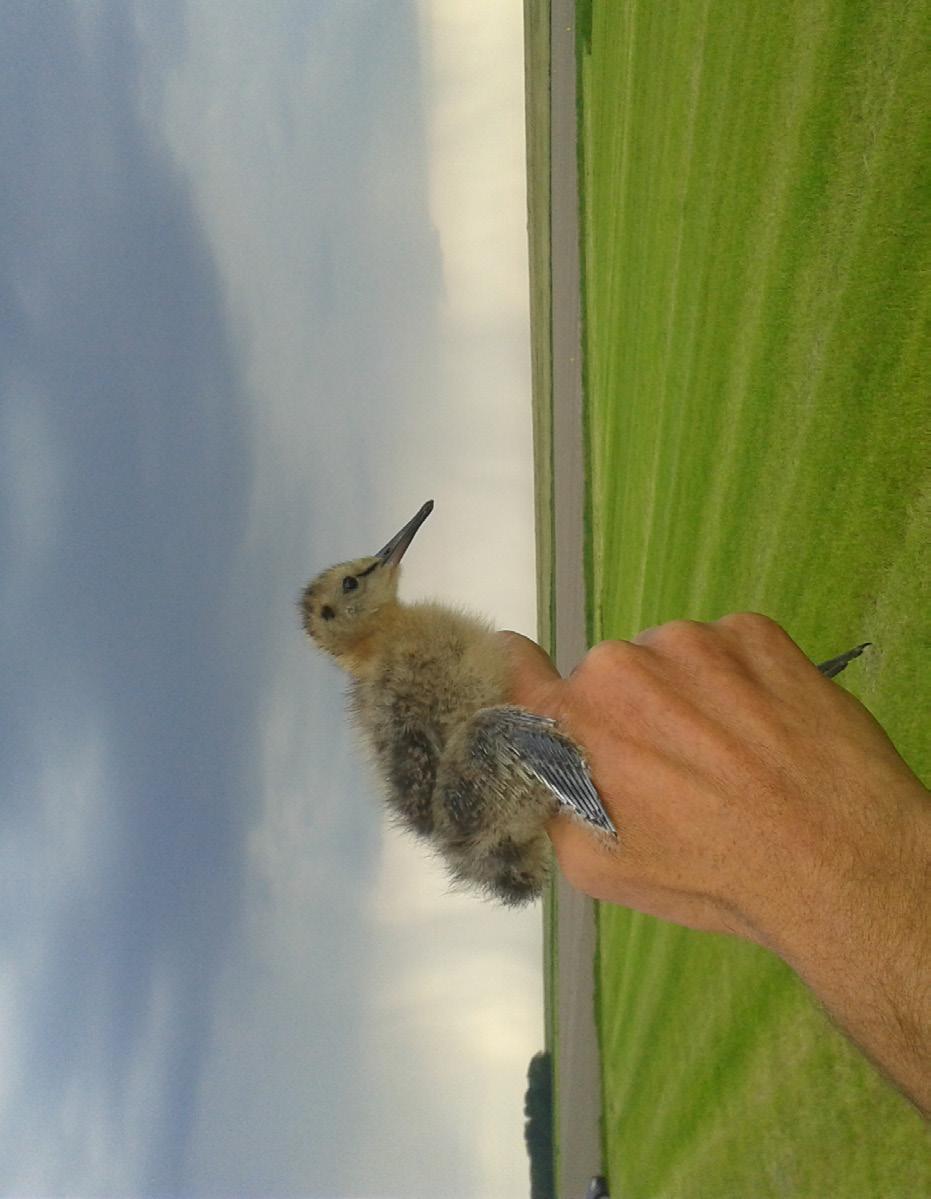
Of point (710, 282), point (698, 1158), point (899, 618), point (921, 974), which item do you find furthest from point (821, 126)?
point (698, 1158)

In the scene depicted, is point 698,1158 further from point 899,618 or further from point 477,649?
point 477,649

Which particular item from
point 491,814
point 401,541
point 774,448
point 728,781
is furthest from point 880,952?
point 774,448

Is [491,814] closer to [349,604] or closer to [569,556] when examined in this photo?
[349,604]

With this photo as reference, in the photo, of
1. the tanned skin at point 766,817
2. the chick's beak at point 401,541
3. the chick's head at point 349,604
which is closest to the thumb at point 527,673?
the tanned skin at point 766,817

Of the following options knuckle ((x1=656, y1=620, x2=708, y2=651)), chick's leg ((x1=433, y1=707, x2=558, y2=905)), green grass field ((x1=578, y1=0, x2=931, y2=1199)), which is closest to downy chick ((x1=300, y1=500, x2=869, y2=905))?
chick's leg ((x1=433, y1=707, x2=558, y2=905))

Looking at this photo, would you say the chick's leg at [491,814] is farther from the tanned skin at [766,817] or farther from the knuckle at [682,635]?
the knuckle at [682,635]

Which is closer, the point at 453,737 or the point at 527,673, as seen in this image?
the point at 453,737
